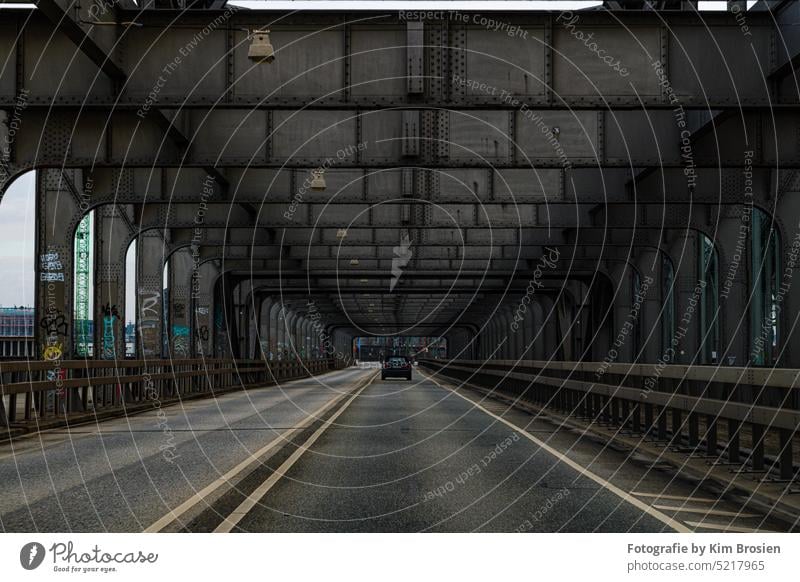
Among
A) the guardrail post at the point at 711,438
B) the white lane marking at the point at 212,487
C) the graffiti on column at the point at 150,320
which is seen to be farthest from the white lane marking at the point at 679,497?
the graffiti on column at the point at 150,320

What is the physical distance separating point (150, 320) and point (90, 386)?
16.4m

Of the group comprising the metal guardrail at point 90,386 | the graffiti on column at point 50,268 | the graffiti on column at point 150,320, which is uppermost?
the graffiti on column at point 50,268

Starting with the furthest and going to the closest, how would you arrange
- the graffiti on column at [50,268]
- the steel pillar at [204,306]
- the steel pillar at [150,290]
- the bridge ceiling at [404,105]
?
the steel pillar at [204,306], the steel pillar at [150,290], the graffiti on column at [50,268], the bridge ceiling at [404,105]

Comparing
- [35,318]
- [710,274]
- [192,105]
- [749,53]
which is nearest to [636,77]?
[749,53]

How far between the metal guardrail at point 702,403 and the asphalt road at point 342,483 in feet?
2.83

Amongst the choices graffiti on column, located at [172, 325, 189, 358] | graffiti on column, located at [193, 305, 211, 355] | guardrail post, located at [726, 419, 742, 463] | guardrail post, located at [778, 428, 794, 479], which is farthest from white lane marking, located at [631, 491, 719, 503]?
graffiti on column, located at [193, 305, 211, 355]

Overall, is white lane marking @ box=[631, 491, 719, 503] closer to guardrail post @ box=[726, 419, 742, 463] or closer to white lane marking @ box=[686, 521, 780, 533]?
white lane marking @ box=[686, 521, 780, 533]

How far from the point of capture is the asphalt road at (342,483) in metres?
8.93

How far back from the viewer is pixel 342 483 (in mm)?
11773

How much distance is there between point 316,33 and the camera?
67.2ft

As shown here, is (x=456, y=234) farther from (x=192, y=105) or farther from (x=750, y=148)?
(x=192, y=105)

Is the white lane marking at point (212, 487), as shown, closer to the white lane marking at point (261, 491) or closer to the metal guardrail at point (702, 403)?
the white lane marking at point (261, 491)

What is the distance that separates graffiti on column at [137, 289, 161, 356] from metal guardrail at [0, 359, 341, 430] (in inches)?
100

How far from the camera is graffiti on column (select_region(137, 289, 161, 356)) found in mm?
39656
